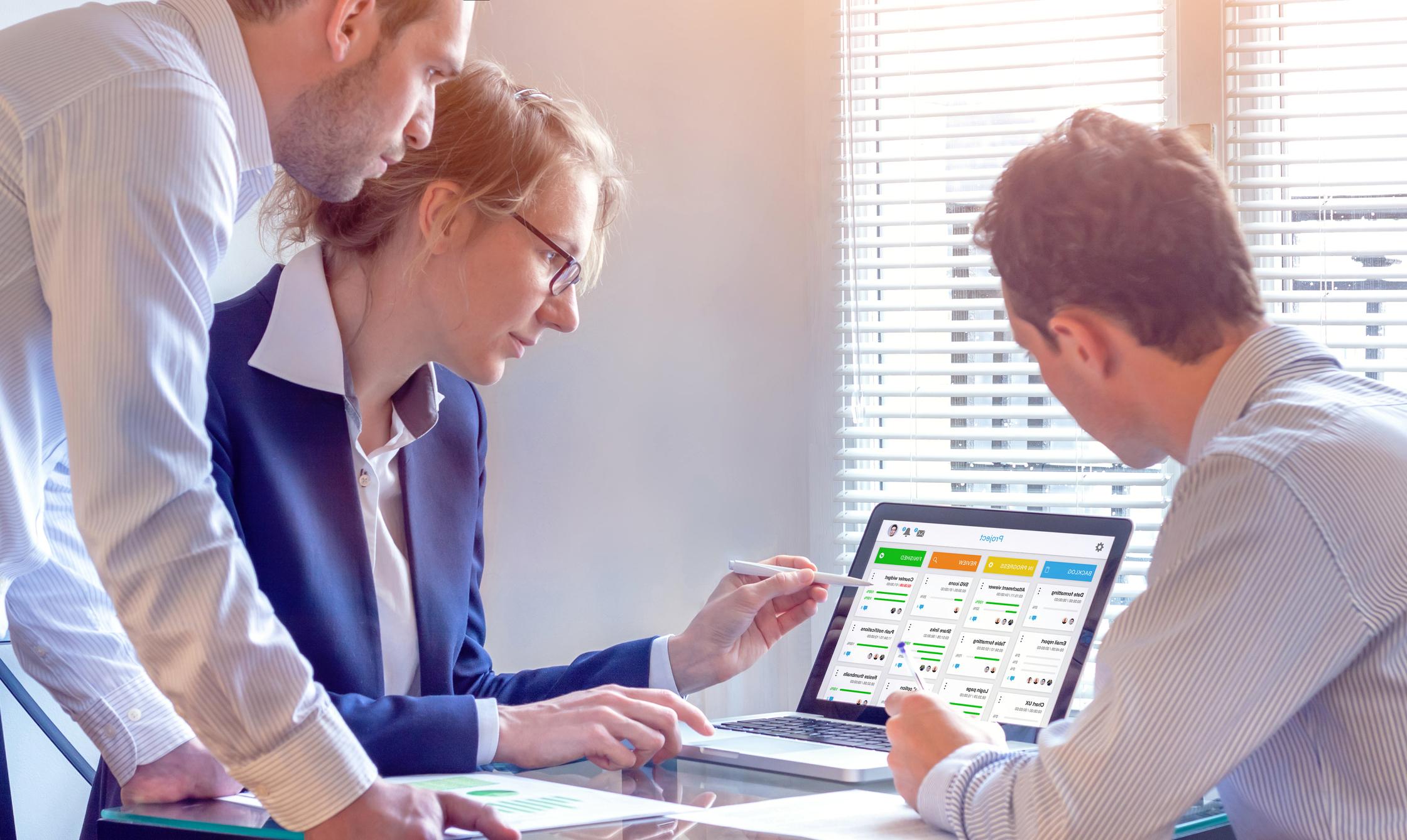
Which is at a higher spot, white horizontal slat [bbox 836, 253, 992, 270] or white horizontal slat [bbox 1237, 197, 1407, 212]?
white horizontal slat [bbox 1237, 197, 1407, 212]

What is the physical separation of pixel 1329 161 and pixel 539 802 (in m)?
1.87

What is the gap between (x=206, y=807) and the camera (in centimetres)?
124

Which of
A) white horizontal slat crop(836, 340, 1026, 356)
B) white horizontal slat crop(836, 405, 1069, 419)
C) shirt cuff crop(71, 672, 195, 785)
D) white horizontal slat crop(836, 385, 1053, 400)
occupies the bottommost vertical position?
shirt cuff crop(71, 672, 195, 785)

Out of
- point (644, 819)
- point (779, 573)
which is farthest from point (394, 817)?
point (779, 573)

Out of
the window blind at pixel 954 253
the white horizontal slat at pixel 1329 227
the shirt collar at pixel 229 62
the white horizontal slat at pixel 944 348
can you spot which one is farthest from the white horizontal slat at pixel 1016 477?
the shirt collar at pixel 229 62

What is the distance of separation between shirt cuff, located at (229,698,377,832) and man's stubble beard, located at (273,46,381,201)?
0.58m

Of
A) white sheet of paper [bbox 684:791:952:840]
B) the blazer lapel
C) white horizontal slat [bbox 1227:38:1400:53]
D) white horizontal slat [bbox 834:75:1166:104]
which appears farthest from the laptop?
white horizontal slat [bbox 1227:38:1400:53]

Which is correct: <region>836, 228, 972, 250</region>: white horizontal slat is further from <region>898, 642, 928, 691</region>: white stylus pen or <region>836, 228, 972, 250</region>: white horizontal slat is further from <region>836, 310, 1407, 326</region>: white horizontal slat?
<region>898, 642, 928, 691</region>: white stylus pen

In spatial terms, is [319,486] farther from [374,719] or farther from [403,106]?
[403,106]

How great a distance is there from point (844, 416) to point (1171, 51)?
922 mm

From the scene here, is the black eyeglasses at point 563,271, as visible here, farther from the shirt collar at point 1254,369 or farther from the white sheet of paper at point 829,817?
the shirt collar at point 1254,369

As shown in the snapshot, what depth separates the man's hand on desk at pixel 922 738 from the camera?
1.20m

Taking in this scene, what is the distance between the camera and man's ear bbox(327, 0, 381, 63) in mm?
1196

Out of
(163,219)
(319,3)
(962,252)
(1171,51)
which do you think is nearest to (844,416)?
(962,252)
